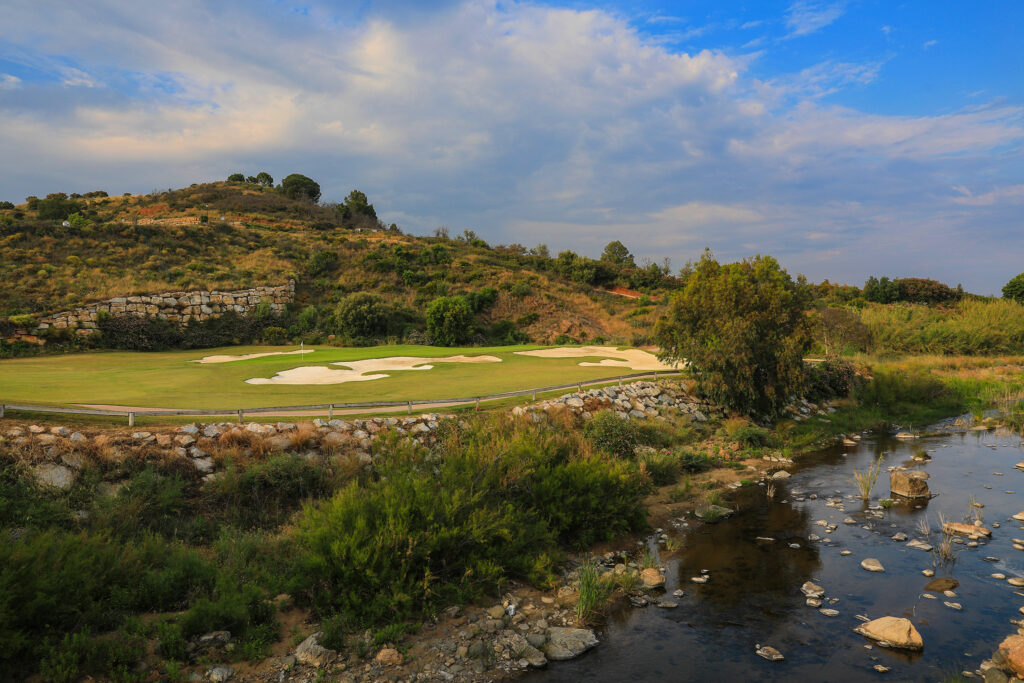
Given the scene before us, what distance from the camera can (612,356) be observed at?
28750mm

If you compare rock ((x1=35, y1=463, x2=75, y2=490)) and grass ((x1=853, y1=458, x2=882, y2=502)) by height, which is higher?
rock ((x1=35, y1=463, x2=75, y2=490))

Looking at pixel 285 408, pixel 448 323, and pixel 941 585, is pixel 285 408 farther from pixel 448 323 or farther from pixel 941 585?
pixel 448 323

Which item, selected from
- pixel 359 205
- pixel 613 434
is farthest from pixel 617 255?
pixel 613 434

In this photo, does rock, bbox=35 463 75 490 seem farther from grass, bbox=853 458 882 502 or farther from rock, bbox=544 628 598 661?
grass, bbox=853 458 882 502

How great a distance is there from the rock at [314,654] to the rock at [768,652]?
17.8ft

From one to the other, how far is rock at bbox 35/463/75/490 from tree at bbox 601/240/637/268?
229ft

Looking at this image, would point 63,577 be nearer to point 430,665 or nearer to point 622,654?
point 430,665

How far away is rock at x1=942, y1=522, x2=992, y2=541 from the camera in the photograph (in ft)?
35.0

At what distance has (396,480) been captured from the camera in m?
9.45

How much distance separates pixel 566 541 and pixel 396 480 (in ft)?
11.9

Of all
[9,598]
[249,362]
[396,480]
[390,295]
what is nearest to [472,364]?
[249,362]

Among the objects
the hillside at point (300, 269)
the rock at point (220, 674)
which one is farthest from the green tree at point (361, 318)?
the rock at point (220, 674)

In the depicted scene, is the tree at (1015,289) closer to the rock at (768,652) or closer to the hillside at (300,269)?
the hillside at (300,269)

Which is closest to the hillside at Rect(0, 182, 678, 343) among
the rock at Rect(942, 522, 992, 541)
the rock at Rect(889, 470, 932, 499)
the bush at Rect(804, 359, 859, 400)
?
the bush at Rect(804, 359, 859, 400)
